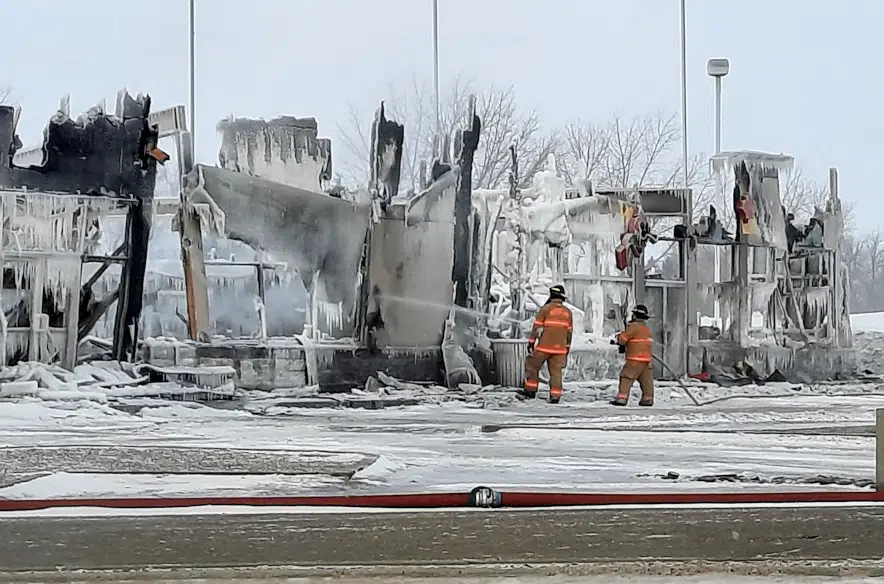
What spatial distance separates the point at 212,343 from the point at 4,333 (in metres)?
2.72

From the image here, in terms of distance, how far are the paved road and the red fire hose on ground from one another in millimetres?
203

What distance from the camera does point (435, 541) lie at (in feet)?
17.1

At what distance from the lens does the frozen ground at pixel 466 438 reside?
749cm

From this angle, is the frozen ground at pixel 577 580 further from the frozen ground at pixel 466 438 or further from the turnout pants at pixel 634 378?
the turnout pants at pixel 634 378

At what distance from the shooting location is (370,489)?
722 cm

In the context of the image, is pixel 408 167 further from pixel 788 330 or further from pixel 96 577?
pixel 96 577

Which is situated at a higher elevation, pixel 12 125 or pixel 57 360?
pixel 12 125

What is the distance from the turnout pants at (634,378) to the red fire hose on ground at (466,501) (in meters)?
9.53

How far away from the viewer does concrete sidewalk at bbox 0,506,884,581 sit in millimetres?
5133

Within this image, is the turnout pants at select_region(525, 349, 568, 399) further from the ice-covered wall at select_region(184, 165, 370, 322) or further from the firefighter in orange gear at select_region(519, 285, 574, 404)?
the ice-covered wall at select_region(184, 165, 370, 322)

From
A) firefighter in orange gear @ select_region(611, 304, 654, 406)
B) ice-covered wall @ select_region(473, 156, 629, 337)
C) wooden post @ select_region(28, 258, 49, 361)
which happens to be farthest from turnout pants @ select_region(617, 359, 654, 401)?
wooden post @ select_region(28, 258, 49, 361)

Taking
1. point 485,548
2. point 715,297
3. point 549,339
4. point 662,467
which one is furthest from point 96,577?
point 715,297

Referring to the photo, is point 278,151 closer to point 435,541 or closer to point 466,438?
point 466,438

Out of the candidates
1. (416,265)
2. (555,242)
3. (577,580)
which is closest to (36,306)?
(416,265)
